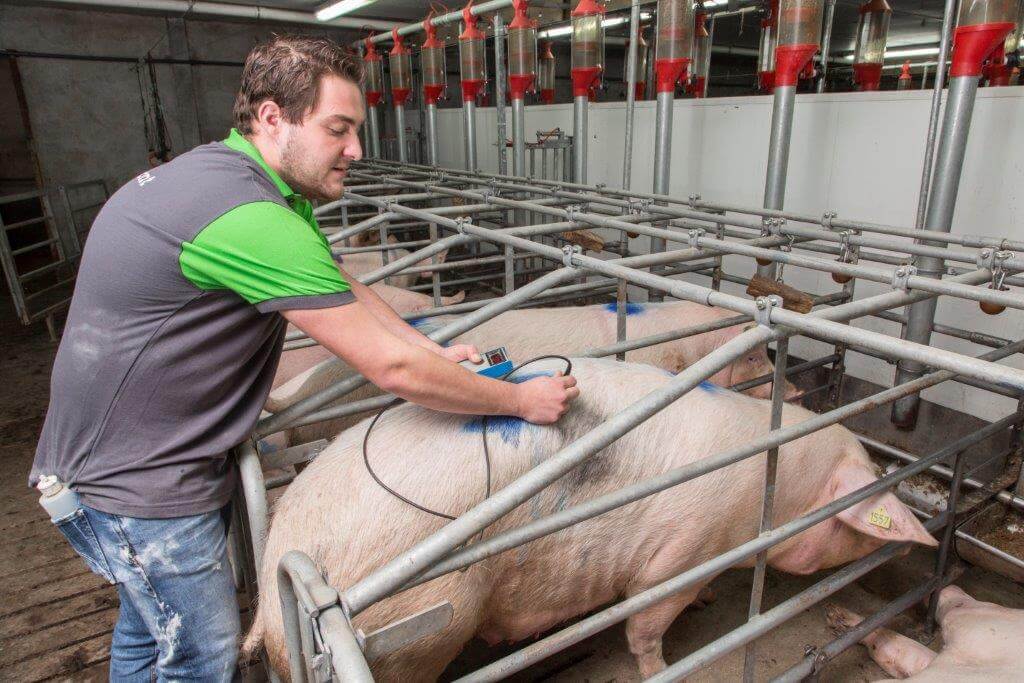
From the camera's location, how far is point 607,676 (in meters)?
2.60

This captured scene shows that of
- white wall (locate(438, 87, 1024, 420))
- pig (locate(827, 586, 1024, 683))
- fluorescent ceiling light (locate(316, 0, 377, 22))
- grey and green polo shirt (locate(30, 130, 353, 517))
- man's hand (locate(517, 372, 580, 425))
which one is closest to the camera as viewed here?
grey and green polo shirt (locate(30, 130, 353, 517))

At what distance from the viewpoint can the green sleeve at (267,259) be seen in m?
1.35

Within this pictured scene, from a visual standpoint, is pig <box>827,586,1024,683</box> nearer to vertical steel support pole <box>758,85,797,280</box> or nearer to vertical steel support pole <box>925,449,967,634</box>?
vertical steel support pole <box>925,449,967,634</box>

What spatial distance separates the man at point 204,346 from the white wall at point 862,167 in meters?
3.59

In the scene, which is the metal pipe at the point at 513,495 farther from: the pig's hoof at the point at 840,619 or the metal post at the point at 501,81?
the metal post at the point at 501,81

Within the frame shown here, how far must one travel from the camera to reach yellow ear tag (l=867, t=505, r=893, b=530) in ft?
7.07

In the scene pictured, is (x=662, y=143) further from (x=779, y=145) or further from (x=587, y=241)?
(x=587, y=241)

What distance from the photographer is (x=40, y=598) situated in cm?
309

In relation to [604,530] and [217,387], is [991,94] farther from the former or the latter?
[217,387]

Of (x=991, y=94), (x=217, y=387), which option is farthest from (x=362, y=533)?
(x=991, y=94)

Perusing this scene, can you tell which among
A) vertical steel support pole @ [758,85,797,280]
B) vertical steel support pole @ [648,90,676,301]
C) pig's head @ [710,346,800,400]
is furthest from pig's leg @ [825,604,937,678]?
vertical steel support pole @ [648,90,676,301]

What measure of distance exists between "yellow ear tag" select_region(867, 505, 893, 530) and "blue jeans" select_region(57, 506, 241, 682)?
1.94 metres

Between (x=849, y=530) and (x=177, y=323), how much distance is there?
233 cm

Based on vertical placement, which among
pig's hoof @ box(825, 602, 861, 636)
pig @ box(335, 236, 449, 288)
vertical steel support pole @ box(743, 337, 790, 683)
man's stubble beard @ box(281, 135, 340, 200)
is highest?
man's stubble beard @ box(281, 135, 340, 200)
